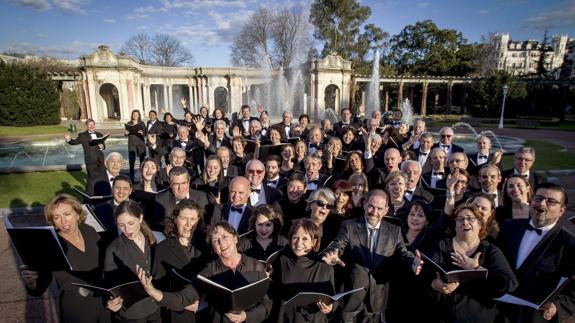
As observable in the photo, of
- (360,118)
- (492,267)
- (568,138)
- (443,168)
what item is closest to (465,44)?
(568,138)

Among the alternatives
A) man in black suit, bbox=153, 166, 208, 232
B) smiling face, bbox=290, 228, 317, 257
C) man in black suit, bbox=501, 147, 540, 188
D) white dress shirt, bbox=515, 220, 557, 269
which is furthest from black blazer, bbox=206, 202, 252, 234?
man in black suit, bbox=501, 147, 540, 188

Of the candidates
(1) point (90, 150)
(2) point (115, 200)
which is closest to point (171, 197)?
(2) point (115, 200)

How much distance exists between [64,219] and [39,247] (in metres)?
0.40

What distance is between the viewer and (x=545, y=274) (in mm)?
2971

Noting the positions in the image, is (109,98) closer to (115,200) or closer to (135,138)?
(135,138)

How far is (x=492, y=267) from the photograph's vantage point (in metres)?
2.92

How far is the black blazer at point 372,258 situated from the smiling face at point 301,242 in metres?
0.30

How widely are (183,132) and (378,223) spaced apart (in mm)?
6731

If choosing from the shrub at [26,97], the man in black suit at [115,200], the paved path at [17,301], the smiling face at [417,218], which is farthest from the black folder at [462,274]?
Answer: the shrub at [26,97]

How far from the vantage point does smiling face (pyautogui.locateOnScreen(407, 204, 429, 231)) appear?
147 inches

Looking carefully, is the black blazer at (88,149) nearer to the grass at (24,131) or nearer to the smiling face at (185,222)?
the smiling face at (185,222)

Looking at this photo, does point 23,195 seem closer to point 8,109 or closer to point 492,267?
point 492,267

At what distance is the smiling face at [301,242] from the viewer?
3.11m

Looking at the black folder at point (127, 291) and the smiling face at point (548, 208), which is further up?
the smiling face at point (548, 208)
